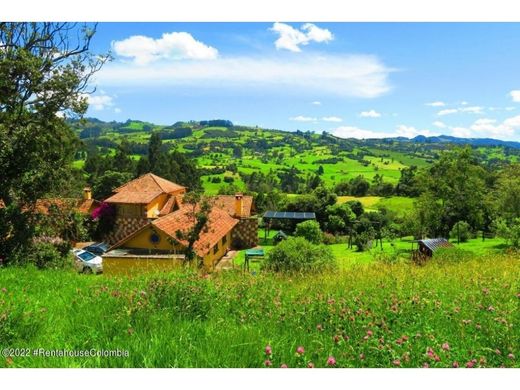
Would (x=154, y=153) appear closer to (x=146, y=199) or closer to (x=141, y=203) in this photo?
(x=141, y=203)

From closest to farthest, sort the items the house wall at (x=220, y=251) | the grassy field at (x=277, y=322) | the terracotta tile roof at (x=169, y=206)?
the grassy field at (x=277, y=322) → the house wall at (x=220, y=251) → the terracotta tile roof at (x=169, y=206)

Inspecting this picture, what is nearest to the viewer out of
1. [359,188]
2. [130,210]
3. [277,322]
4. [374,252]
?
[277,322]

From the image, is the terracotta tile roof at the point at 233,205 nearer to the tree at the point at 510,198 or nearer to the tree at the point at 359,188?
the tree at the point at 510,198

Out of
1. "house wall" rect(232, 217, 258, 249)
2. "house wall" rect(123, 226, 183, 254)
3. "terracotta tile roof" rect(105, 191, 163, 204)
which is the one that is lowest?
"house wall" rect(232, 217, 258, 249)

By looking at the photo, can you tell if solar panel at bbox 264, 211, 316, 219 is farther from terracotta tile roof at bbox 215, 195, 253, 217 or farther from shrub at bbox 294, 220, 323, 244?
terracotta tile roof at bbox 215, 195, 253, 217

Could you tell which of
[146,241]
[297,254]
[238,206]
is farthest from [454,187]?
[146,241]

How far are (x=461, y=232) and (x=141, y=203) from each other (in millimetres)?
32188

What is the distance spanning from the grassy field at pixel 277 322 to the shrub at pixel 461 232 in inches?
1549

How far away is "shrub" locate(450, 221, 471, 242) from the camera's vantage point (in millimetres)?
42412

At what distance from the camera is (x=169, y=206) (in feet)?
109

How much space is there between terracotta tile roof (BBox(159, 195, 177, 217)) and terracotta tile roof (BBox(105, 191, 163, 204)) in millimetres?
997

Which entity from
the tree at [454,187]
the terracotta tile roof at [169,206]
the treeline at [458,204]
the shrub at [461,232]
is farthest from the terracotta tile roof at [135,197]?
the shrub at [461,232]

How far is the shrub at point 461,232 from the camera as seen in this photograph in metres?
42.4

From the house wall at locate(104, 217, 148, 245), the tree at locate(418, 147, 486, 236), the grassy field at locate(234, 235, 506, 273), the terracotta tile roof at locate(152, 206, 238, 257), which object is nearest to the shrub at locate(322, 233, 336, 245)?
the grassy field at locate(234, 235, 506, 273)
